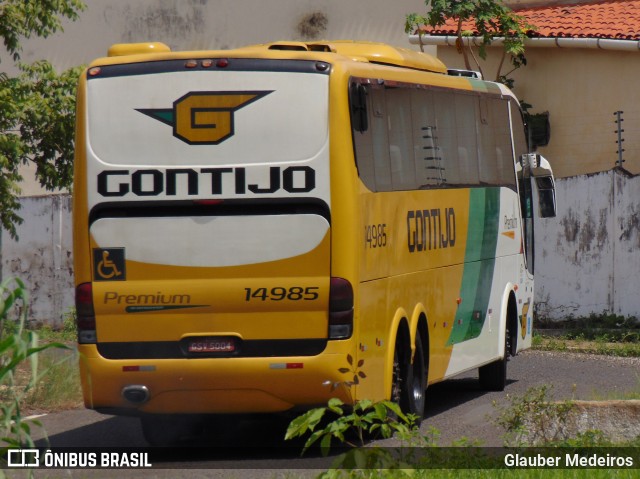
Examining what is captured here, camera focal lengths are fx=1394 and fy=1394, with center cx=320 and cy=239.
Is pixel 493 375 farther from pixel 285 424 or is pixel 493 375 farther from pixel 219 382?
pixel 219 382

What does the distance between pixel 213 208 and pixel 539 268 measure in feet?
44.5

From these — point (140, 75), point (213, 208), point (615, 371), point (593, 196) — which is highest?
point (140, 75)

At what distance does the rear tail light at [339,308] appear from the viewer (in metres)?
11.2

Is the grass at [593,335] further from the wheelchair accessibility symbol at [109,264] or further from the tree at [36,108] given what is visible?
the wheelchair accessibility symbol at [109,264]

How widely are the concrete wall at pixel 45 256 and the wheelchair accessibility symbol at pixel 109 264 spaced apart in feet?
43.7

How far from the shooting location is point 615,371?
712 inches

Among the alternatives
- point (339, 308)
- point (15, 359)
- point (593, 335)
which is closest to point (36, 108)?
point (339, 308)

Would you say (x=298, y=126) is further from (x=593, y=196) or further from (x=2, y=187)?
(x=593, y=196)

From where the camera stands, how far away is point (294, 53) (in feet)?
37.7

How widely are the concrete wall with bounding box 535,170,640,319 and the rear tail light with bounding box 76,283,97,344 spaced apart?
13588mm

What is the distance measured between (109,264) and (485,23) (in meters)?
17.7

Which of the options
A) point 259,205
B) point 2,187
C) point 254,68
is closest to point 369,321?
point 259,205

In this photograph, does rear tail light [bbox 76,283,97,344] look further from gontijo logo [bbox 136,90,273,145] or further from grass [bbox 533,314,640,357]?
grass [bbox 533,314,640,357]

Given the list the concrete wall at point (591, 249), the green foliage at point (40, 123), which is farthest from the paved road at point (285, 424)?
the concrete wall at point (591, 249)
